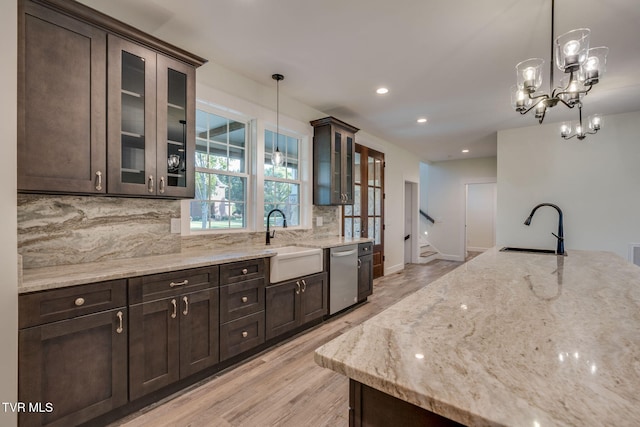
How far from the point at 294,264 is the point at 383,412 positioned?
2.24 m

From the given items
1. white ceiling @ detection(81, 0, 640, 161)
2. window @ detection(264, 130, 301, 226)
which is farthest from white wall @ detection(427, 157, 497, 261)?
window @ detection(264, 130, 301, 226)

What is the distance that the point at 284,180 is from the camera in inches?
149

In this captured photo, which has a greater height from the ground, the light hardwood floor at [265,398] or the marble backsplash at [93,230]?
the marble backsplash at [93,230]

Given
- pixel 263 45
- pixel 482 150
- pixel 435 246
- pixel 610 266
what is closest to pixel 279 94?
pixel 263 45

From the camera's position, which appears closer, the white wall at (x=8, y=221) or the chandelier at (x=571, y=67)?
the white wall at (x=8, y=221)

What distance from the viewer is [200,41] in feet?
8.36

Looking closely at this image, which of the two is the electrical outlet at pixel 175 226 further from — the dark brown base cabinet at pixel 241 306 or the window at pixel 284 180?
the window at pixel 284 180

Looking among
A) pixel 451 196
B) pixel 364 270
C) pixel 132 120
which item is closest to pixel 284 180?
pixel 364 270

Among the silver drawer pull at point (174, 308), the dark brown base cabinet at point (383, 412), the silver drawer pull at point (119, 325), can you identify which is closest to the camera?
the dark brown base cabinet at point (383, 412)

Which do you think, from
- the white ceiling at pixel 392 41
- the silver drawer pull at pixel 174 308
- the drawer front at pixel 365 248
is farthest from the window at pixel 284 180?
the silver drawer pull at pixel 174 308

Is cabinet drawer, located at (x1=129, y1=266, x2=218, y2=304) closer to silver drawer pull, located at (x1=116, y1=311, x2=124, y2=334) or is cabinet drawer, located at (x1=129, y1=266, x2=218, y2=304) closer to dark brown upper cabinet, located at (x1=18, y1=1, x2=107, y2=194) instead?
silver drawer pull, located at (x1=116, y1=311, x2=124, y2=334)

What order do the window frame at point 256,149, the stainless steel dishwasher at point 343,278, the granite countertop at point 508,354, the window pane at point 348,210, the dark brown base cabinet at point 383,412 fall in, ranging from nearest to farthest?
the granite countertop at point 508,354 < the dark brown base cabinet at point 383,412 < the window frame at point 256,149 < the stainless steel dishwasher at point 343,278 < the window pane at point 348,210

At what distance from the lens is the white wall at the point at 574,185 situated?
4293 millimetres

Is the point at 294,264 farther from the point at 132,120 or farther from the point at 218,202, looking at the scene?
the point at 132,120
